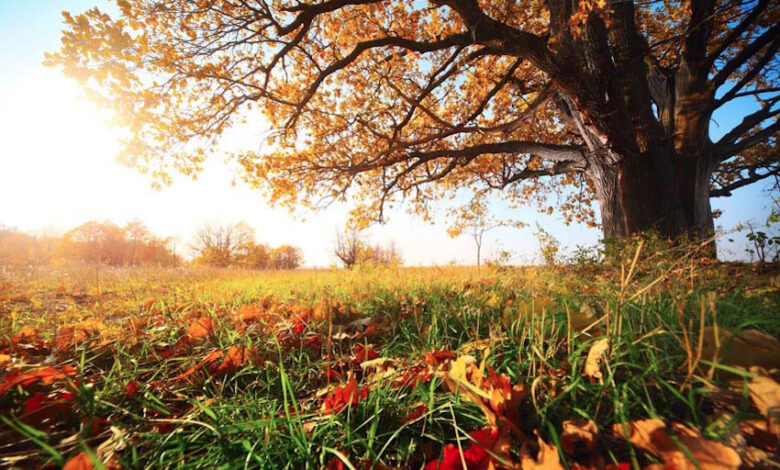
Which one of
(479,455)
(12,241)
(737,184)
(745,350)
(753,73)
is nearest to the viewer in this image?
(479,455)

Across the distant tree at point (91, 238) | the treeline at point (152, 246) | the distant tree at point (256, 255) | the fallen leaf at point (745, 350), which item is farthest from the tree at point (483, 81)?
the distant tree at point (91, 238)

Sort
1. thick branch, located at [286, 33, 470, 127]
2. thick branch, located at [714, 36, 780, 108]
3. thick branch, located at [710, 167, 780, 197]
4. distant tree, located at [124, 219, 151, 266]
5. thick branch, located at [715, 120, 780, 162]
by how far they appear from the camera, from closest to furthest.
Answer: thick branch, located at [286, 33, 470, 127] → thick branch, located at [714, 36, 780, 108] → thick branch, located at [715, 120, 780, 162] → thick branch, located at [710, 167, 780, 197] → distant tree, located at [124, 219, 151, 266]

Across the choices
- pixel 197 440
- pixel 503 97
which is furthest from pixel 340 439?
pixel 503 97

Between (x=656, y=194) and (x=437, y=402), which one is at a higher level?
(x=656, y=194)

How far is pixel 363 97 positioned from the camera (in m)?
7.65

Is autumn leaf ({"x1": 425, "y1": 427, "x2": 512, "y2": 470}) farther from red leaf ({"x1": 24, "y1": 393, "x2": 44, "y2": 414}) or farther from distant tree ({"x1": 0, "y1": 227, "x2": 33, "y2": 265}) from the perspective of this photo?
distant tree ({"x1": 0, "y1": 227, "x2": 33, "y2": 265})

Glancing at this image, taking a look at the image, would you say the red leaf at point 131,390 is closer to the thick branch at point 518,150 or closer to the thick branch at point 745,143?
the thick branch at point 518,150

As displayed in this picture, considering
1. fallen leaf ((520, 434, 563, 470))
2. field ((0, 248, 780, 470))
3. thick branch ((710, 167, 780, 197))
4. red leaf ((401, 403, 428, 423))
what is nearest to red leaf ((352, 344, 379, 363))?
field ((0, 248, 780, 470))

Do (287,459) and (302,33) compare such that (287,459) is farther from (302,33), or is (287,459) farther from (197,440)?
(302,33)

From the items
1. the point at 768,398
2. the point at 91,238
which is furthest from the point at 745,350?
the point at 91,238

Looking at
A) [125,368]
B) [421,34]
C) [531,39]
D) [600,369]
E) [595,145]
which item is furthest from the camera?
[421,34]

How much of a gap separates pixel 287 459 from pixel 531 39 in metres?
6.73

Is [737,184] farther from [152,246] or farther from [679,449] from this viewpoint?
[152,246]

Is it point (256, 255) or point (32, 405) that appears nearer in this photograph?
point (32, 405)
